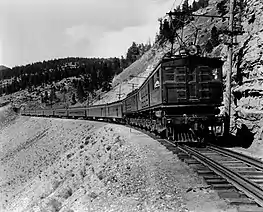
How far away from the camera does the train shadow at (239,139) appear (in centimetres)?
1570

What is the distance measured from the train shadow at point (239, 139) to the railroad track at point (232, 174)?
2.91 meters

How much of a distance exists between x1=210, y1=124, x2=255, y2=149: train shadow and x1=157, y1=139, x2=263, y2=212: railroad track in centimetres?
291

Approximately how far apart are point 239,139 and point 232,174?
8.52 m

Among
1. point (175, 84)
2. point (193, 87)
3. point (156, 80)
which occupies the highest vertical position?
point (156, 80)

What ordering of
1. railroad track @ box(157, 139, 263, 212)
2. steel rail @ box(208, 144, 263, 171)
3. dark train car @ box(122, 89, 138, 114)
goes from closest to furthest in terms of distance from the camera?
1. railroad track @ box(157, 139, 263, 212)
2. steel rail @ box(208, 144, 263, 171)
3. dark train car @ box(122, 89, 138, 114)

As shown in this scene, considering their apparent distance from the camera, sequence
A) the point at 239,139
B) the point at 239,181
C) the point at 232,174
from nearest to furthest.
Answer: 1. the point at 239,181
2. the point at 232,174
3. the point at 239,139

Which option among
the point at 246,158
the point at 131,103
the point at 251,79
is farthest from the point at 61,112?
the point at 246,158

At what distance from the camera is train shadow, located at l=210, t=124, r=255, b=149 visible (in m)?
15.7

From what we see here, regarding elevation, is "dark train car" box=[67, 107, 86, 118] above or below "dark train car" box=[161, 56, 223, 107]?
below

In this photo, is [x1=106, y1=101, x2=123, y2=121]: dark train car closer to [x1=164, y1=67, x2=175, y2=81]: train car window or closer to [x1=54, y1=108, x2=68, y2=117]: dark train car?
[x1=164, y1=67, x2=175, y2=81]: train car window

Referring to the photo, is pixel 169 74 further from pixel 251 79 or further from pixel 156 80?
pixel 251 79

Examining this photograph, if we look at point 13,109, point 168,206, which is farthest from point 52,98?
point 168,206

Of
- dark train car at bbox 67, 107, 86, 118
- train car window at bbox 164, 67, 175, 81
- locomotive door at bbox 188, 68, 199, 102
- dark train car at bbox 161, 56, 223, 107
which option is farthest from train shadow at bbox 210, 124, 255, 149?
dark train car at bbox 67, 107, 86, 118

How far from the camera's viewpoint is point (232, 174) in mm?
8539
